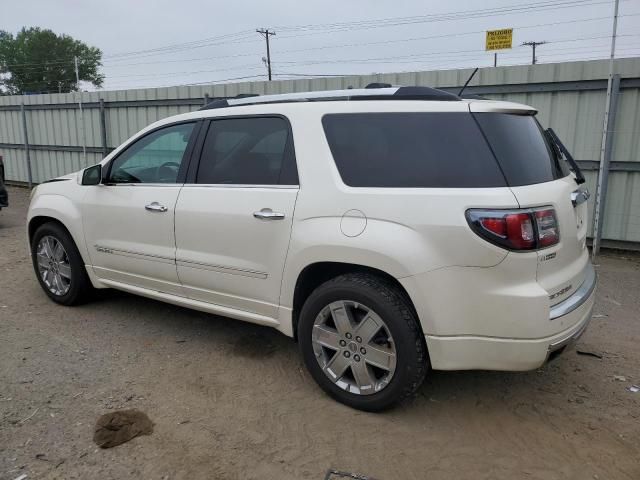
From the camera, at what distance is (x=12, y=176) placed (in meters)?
14.7

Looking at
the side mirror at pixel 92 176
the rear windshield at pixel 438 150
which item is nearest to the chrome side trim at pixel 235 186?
the rear windshield at pixel 438 150

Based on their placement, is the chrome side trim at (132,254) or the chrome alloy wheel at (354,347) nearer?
the chrome alloy wheel at (354,347)

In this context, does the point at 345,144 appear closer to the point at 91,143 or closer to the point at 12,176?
the point at 91,143

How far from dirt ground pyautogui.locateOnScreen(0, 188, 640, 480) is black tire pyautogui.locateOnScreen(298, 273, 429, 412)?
0.14 m

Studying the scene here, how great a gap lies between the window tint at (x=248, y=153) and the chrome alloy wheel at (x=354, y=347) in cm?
89

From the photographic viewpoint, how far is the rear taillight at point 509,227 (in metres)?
2.66

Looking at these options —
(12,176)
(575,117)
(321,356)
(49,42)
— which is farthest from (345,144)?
(49,42)

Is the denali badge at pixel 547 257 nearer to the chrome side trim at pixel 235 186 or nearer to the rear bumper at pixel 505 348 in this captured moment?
the rear bumper at pixel 505 348

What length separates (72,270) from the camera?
4.80m

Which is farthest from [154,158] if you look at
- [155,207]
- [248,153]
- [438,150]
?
[438,150]

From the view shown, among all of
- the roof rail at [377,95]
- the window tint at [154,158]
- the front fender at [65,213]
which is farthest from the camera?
the front fender at [65,213]

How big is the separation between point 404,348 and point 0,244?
7123mm

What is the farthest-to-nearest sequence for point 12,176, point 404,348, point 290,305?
1. point 12,176
2. point 290,305
3. point 404,348

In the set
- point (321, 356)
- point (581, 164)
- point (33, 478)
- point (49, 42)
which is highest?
point (49, 42)
